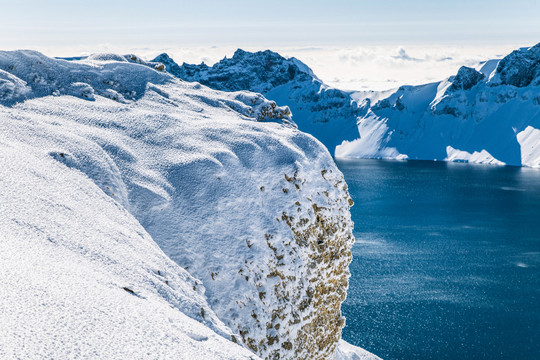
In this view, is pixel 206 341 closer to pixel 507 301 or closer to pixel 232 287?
pixel 232 287

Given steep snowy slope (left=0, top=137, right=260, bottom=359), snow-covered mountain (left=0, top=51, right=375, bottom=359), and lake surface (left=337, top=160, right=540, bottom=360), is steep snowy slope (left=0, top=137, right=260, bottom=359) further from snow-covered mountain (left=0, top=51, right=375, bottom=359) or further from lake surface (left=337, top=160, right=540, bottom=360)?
lake surface (left=337, top=160, right=540, bottom=360)

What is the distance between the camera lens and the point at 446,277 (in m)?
54.0

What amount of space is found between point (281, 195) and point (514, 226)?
71699 millimetres

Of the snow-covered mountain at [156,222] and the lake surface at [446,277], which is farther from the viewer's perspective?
the lake surface at [446,277]

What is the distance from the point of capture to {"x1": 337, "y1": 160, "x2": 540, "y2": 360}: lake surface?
38281 mm

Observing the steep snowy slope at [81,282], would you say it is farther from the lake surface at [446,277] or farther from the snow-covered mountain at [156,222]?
the lake surface at [446,277]

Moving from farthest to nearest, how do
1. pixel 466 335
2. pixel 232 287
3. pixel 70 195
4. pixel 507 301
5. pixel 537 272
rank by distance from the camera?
1. pixel 537 272
2. pixel 507 301
3. pixel 466 335
4. pixel 232 287
5. pixel 70 195

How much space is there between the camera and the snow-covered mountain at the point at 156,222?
25.1 ft

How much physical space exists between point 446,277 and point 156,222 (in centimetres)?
4511

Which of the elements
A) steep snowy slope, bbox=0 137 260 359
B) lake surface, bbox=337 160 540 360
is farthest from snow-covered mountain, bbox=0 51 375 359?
lake surface, bbox=337 160 540 360

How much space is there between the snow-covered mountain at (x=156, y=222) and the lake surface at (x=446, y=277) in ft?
45.5

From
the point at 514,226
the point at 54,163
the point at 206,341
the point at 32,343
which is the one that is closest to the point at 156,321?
the point at 206,341

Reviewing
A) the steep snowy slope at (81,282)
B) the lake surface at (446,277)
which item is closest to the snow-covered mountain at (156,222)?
the steep snowy slope at (81,282)

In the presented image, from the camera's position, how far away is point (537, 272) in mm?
55250
